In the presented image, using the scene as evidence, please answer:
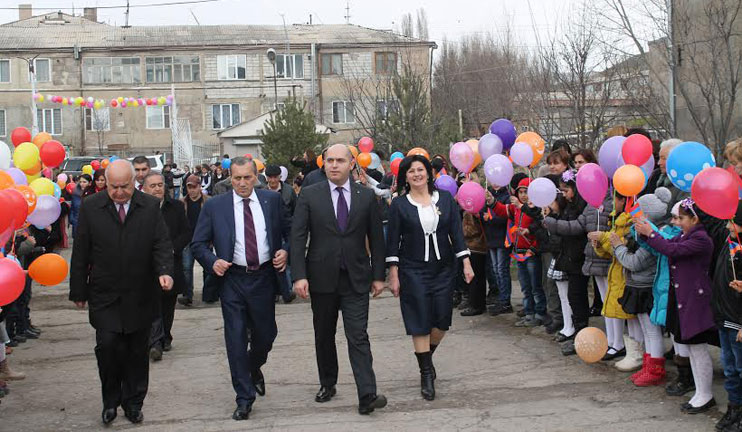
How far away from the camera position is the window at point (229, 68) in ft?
181

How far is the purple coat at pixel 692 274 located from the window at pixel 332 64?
4872 cm

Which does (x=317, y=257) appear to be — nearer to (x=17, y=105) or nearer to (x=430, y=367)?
(x=430, y=367)

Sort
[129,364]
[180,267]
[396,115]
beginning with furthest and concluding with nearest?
[396,115], [180,267], [129,364]

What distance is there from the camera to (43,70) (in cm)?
5494

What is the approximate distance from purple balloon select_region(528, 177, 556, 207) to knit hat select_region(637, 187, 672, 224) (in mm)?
1348

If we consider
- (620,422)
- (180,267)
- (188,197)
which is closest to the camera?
(620,422)

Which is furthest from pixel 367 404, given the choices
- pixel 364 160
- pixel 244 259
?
pixel 364 160

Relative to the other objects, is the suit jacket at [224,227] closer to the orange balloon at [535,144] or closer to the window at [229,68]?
the orange balloon at [535,144]

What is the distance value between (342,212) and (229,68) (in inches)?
1943

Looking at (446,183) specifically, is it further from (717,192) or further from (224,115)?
(224,115)

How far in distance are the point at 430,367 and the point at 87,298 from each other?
289cm

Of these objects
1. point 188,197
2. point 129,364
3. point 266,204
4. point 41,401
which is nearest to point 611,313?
point 266,204

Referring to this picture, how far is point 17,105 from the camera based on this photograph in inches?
2167

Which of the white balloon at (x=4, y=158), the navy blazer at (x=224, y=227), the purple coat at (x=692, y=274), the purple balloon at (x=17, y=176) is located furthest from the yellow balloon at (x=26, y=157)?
the purple coat at (x=692, y=274)
